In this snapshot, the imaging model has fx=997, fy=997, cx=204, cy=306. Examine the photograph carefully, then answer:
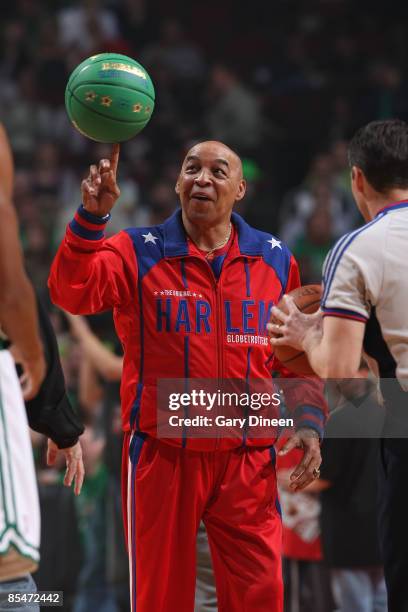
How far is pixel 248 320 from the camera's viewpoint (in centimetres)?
432

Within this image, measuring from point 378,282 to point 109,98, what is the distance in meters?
1.45

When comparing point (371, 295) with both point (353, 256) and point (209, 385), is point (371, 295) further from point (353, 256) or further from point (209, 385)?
point (209, 385)

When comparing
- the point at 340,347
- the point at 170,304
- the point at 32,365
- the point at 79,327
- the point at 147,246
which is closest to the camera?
the point at 32,365

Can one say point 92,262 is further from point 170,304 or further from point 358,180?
point 358,180

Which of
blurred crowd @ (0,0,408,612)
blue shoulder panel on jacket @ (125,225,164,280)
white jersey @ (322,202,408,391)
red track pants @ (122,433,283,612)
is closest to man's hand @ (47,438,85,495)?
red track pants @ (122,433,283,612)

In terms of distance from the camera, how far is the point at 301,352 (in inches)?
158

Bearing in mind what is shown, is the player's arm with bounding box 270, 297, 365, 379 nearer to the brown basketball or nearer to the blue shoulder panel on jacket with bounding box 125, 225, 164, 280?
the brown basketball

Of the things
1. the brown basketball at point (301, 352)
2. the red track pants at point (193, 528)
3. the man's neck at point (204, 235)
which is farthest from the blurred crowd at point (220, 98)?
the red track pants at point (193, 528)

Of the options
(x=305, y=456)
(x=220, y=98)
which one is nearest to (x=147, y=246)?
(x=305, y=456)

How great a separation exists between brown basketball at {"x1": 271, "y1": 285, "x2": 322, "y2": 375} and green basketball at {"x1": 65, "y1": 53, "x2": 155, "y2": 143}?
1.01 meters

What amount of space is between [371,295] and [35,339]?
116 cm

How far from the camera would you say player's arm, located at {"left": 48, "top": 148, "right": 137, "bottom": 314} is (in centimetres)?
404

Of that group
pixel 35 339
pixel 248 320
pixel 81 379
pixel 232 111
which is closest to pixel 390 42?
pixel 232 111

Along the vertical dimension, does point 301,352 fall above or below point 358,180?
below
